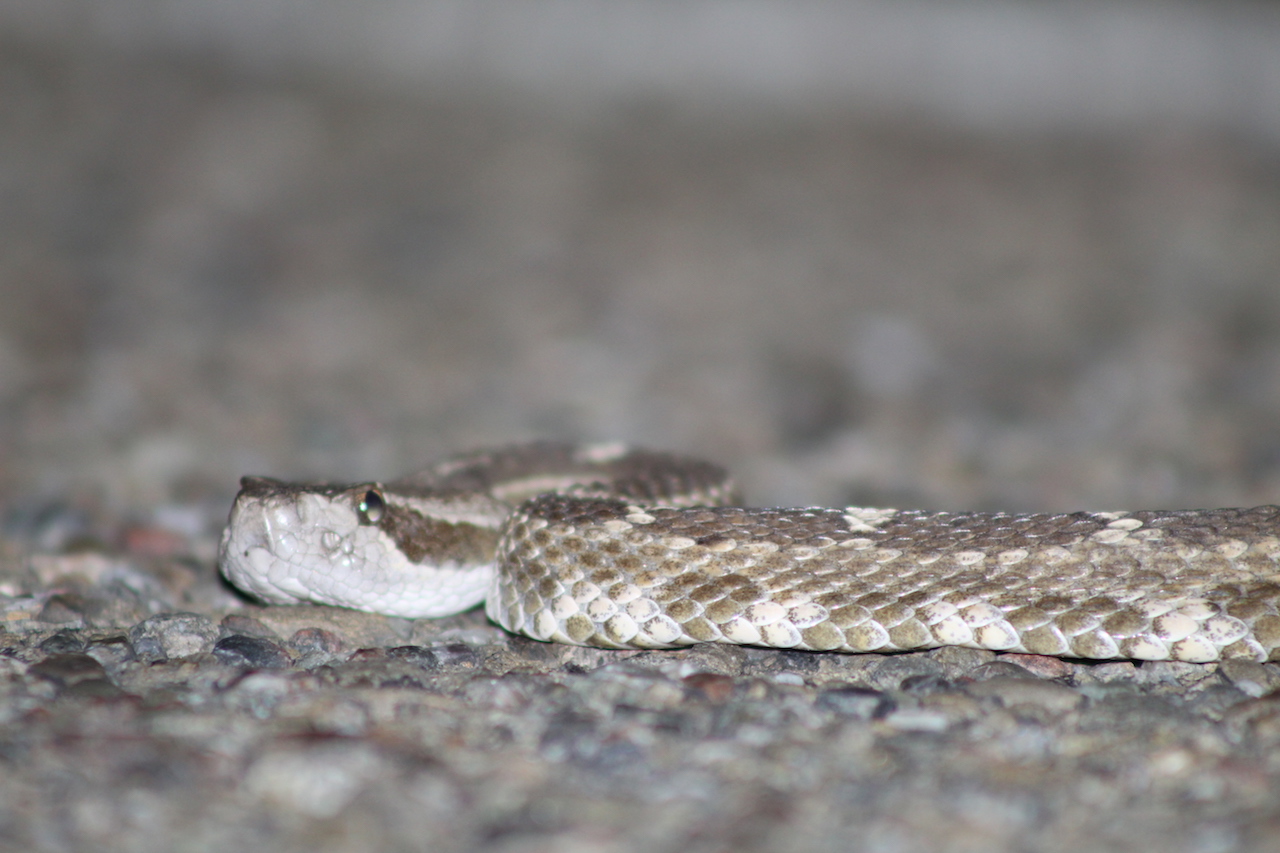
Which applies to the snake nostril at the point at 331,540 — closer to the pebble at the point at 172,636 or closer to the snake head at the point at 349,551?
the snake head at the point at 349,551

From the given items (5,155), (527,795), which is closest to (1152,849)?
(527,795)

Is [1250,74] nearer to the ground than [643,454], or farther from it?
Answer: farther from it

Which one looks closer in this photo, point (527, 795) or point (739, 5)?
point (527, 795)

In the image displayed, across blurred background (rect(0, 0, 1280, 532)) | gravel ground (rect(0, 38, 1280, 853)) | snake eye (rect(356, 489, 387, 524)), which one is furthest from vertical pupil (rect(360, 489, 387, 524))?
blurred background (rect(0, 0, 1280, 532))

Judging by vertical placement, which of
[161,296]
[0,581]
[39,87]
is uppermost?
[39,87]

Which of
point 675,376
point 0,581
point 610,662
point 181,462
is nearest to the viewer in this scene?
point 610,662

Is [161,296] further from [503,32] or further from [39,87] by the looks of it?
[503,32]

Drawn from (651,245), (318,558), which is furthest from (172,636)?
(651,245)

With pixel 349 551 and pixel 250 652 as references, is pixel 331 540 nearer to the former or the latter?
pixel 349 551
